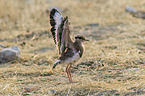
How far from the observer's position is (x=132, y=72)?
458cm

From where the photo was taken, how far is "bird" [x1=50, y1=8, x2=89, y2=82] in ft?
12.8

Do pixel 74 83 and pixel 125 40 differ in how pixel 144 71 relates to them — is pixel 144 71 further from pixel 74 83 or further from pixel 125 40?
pixel 125 40

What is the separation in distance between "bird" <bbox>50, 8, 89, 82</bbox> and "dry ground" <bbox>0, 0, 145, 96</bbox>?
1.46 ft

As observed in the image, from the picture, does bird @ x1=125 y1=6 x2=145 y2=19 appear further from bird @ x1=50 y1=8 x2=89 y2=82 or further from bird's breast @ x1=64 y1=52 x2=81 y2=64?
bird's breast @ x1=64 y1=52 x2=81 y2=64

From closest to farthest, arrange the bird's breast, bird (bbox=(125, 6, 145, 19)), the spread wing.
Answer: the spread wing < the bird's breast < bird (bbox=(125, 6, 145, 19))

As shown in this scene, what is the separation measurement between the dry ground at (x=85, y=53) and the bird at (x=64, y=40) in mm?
446

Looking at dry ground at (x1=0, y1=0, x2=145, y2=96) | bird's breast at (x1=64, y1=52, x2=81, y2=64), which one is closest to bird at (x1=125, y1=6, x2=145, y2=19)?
dry ground at (x1=0, y1=0, x2=145, y2=96)

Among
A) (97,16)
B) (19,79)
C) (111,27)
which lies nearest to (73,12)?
(97,16)

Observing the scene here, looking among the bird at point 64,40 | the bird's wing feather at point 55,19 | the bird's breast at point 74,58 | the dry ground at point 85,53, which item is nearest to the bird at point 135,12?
the dry ground at point 85,53

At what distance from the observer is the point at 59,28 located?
13.0 feet

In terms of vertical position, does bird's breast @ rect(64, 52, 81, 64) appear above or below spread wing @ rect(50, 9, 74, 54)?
below

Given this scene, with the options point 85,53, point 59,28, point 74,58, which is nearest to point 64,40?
point 59,28

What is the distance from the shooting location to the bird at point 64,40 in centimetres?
391

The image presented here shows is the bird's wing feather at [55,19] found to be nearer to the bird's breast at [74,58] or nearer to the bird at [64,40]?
the bird at [64,40]
